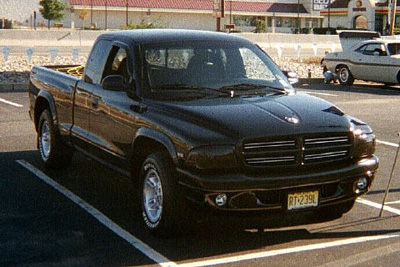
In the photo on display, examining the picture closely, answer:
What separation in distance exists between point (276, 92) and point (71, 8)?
7587 centimetres

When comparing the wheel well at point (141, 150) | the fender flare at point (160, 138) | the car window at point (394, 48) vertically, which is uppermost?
the car window at point (394, 48)

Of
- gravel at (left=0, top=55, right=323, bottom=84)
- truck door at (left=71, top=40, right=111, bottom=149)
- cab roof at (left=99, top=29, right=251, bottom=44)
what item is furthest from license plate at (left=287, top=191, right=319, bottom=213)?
gravel at (left=0, top=55, right=323, bottom=84)

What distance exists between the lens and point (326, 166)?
6418 millimetres

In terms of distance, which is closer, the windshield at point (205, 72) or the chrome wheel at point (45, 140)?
the windshield at point (205, 72)

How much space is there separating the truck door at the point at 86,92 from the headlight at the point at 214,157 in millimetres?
2391

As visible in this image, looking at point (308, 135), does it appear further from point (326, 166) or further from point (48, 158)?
point (48, 158)

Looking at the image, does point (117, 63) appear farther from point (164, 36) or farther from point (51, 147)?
point (51, 147)

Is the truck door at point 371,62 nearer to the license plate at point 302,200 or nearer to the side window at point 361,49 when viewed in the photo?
the side window at point 361,49

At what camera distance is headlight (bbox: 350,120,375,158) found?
6.62m

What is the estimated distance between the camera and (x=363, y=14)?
86.7 m

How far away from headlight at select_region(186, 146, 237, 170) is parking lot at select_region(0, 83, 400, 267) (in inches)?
20.0

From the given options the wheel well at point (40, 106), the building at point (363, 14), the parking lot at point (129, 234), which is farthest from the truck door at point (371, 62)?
the building at point (363, 14)

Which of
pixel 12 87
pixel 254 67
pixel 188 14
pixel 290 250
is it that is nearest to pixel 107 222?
pixel 290 250

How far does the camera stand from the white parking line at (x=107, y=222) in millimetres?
6129
